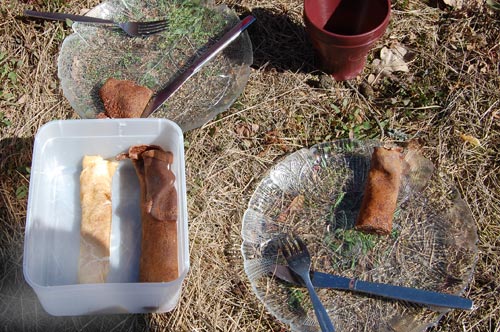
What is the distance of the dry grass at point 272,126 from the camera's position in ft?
6.63

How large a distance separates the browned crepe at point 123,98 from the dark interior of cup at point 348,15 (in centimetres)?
73

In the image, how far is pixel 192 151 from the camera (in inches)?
92.0

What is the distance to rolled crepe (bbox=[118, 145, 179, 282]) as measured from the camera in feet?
6.09

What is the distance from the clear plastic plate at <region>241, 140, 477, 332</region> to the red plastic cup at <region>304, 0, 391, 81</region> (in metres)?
0.36

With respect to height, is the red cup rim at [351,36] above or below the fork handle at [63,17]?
above

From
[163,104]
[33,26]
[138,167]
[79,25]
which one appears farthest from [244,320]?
[33,26]

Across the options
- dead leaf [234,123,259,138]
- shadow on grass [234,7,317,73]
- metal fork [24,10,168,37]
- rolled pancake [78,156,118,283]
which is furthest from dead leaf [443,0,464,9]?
rolled pancake [78,156,118,283]

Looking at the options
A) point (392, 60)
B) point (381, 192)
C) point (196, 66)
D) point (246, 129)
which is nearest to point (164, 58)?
point (196, 66)

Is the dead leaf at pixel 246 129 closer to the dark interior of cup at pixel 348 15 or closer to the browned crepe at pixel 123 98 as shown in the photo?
the browned crepe at pixel 123 98

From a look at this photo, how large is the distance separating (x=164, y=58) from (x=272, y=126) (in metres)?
0.55

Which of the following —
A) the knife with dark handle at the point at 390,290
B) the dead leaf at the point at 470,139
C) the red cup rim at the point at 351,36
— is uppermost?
the red cup rim at the point at 351,36

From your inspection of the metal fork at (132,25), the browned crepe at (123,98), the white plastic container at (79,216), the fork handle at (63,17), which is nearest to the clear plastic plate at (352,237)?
the white plastic container at (79,216)

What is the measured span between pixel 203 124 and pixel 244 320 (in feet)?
2.52

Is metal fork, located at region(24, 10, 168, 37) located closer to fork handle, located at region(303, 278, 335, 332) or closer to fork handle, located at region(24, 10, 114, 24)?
fork handle, located at region(24, 10, 114, 24)
